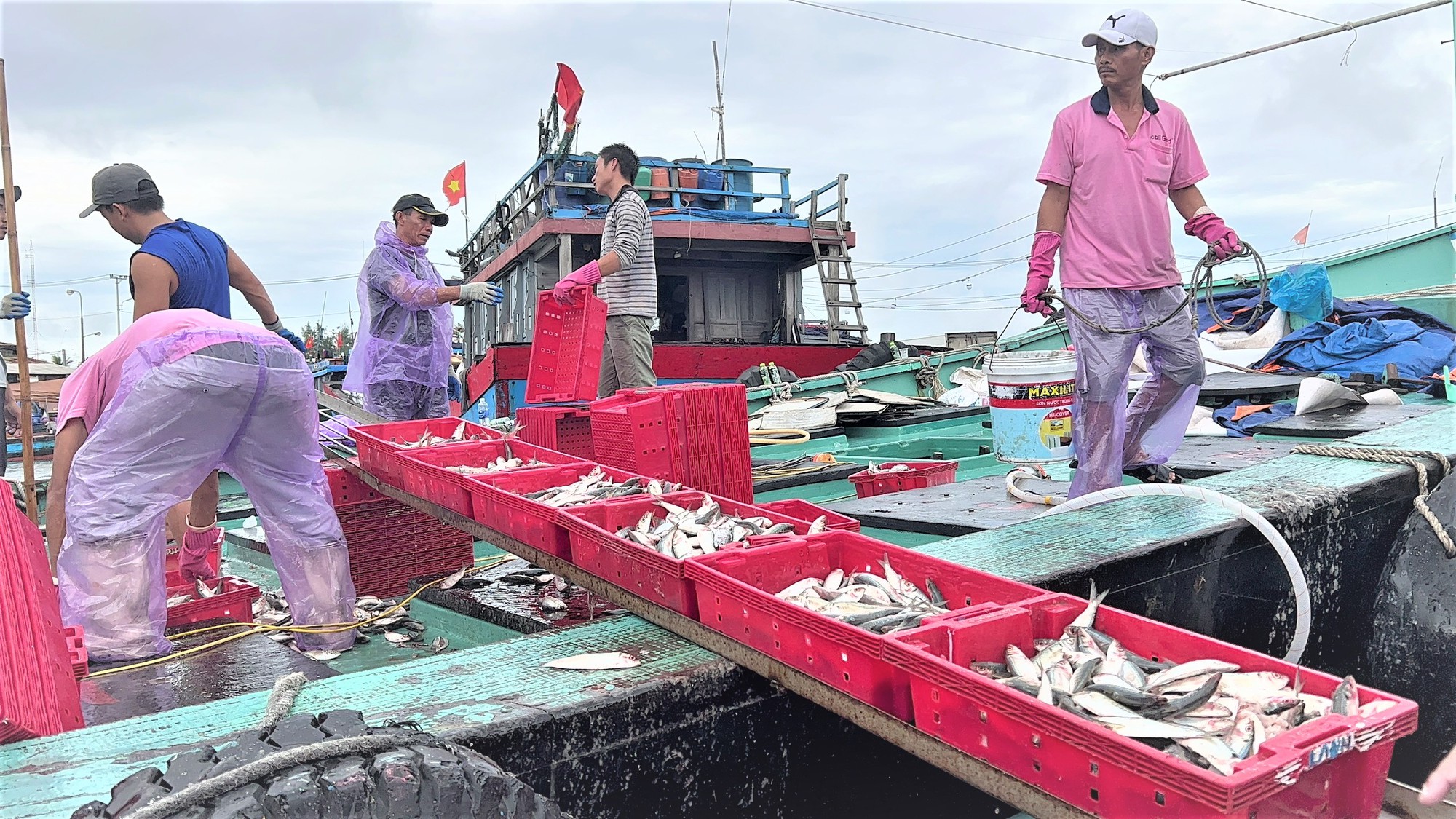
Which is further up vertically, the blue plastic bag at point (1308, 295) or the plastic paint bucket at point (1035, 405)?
the blue plastic bag at point (1308, 295)

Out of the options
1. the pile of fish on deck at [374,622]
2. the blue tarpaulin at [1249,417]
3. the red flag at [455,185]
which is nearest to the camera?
the pile of fish on deck at [374,622]

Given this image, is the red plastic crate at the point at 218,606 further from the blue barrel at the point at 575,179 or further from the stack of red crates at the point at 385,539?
the blue barrel at the point at 575,179

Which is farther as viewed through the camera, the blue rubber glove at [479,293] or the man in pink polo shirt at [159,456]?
the blue rubber glove at [479,293]

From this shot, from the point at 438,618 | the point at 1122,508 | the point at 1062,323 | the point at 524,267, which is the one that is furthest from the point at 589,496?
the point at 524,267

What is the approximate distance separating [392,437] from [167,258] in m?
1.36

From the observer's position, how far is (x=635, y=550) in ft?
8.24

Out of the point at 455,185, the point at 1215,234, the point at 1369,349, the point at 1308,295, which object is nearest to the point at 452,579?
the point at 1215,234

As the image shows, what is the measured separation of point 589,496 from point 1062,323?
31.0 ft

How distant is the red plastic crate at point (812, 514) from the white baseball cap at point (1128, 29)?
8.07 feet

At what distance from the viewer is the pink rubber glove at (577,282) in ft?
16.6

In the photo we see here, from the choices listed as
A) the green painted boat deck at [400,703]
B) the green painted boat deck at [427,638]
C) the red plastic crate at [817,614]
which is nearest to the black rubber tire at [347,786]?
the green painted boat deck at [400,703]

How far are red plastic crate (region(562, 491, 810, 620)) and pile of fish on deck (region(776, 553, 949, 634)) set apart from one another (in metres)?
0.28

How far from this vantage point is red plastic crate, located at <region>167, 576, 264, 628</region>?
3.65 meters

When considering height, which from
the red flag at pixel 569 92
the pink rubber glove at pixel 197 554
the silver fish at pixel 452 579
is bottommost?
the silver fish at pixel 452 579
